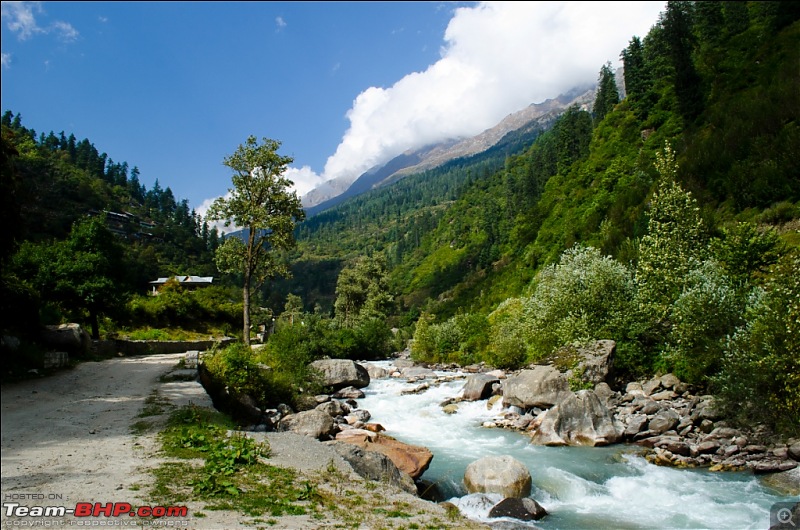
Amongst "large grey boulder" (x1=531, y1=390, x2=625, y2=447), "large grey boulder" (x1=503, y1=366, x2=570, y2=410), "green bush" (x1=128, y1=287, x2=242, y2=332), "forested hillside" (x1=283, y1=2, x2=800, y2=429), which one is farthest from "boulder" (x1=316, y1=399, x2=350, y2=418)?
"green bush" (x1=128, y1=287, x2=242, y2=332)

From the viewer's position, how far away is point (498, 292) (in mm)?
75188

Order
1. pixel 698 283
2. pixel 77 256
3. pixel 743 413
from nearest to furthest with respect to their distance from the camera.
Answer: pixel 743 413 < pixel 698 283 < pixel 77 256

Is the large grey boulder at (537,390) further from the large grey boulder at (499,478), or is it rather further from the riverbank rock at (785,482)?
the large grey boulder at (499,478)

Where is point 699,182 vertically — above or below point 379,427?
above

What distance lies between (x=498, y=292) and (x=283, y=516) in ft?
226

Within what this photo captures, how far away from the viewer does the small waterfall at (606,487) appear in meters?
12.8

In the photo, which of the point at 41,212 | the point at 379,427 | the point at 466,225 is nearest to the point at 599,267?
the point at 379,427

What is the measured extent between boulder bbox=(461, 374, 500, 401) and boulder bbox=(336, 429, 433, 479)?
488 inches

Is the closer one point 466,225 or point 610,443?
point 610,443

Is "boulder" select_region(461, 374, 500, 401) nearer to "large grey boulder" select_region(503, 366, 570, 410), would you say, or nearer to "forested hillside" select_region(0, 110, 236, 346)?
"large grey boulder" select_region(503, 366, 570, 410)

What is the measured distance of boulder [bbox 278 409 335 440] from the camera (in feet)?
62.4

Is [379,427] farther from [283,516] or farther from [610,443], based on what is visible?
[283,516]

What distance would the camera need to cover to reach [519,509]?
42.3ft

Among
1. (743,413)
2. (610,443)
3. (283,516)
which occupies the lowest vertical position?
(610,443)
